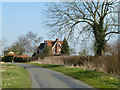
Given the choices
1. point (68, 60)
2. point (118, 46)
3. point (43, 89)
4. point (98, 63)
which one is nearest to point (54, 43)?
point (68, 60)

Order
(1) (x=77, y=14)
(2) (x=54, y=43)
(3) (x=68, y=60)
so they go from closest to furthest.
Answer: (1) (x=77, y=14), (3) (x=68, y=60), (2) (x=54, y=43)

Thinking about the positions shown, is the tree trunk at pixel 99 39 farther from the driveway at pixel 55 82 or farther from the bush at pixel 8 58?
the bush at pixel 8 58

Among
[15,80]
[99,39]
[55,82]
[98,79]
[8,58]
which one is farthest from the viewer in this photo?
[8,58]

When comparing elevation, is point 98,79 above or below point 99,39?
below

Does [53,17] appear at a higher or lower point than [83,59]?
higher

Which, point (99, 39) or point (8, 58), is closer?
point (99, 39)

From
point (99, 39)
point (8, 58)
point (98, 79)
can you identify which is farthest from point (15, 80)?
point (8, 58)

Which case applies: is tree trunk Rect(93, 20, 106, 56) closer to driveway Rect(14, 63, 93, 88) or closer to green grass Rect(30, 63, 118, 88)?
green grass Rect(30, 63, 118, 88)

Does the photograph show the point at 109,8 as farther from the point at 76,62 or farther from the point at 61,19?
the point at 76,62

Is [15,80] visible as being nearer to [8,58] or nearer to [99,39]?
[99,39]

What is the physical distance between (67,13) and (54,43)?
33.9m

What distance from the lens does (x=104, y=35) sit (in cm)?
2406

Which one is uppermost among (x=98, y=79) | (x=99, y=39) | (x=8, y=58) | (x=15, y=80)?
(x=99, y=39)

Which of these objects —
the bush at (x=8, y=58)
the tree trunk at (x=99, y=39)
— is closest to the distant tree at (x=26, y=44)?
the bush at (x=8, y=58)
